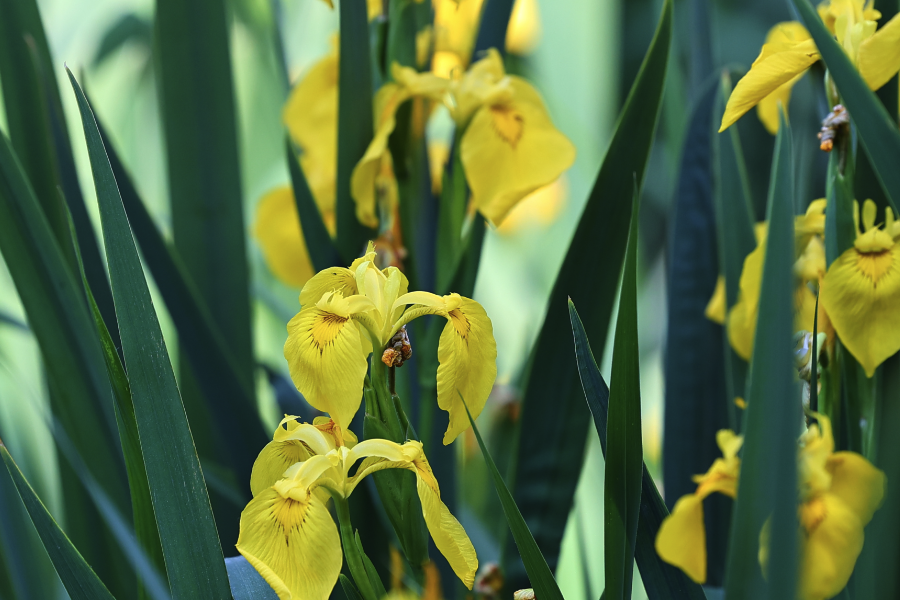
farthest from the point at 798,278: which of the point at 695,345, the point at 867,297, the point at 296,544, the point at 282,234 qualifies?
the point at 282,234

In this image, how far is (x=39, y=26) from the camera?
448 millimetres

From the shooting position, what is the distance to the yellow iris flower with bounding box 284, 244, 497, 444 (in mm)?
255

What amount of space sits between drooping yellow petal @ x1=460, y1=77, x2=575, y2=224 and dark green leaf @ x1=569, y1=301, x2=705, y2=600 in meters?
0.16

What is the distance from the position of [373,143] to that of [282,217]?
0.51ft

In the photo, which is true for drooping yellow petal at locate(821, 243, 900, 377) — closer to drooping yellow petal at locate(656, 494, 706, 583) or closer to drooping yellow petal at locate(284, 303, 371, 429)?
drooping yellow petal at locate(656, 494, 706, 583)

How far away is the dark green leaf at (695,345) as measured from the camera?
1.62 feet

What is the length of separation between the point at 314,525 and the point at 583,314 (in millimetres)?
229

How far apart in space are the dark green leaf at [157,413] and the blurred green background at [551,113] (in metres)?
0.31

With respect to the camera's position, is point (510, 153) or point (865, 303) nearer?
point (865, 303)

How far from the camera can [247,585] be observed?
0.29 metres

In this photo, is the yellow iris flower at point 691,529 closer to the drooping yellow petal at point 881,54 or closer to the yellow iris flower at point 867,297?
the yellow iris flower at point 867,297

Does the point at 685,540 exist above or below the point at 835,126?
below

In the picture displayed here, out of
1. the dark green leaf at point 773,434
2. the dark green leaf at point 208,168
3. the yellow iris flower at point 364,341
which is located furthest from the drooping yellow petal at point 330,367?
the dark green leaf at point 208,168

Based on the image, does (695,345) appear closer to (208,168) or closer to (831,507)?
(831,507)
